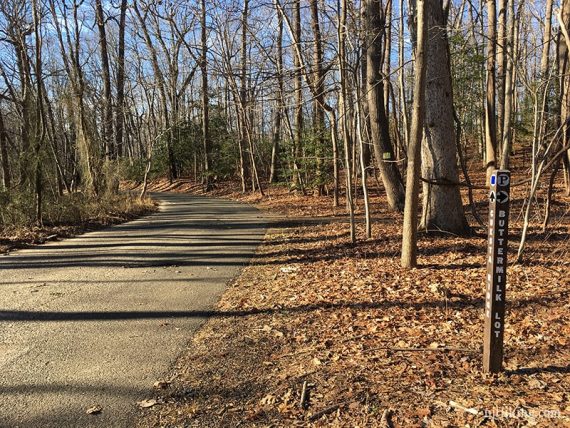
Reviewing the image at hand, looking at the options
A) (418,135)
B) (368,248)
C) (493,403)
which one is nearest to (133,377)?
(493,403)

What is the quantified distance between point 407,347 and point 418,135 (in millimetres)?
3104

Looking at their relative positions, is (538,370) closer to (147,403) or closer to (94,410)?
(147,403)

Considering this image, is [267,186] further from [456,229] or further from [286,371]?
[286,371]

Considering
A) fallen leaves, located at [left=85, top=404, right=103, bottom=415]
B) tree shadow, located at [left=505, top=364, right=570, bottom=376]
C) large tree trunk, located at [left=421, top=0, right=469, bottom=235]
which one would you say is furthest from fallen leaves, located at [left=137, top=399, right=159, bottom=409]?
large tree trunk, located at [left=421, top=0, right=469, bottom=235]

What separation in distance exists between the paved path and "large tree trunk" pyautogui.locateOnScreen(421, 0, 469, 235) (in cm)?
402

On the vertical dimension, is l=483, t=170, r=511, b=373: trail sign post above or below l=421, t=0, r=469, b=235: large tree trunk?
below

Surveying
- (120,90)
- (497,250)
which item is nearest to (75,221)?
(497,250)

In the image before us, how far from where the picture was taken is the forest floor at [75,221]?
37.0 feet

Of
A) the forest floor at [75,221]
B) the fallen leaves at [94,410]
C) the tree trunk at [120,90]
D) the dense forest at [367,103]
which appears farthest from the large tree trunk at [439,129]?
the tree trunk at [120,90]

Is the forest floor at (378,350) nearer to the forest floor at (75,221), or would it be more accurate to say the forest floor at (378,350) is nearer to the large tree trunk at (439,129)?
the large tree trunk at (439,129)

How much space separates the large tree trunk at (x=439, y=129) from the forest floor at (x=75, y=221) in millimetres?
9316

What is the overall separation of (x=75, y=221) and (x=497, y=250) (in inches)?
540

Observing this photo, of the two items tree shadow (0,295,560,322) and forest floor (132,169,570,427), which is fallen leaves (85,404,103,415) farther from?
tree shadow (0,295,560,322)

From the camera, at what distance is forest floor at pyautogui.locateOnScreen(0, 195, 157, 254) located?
11266mm
